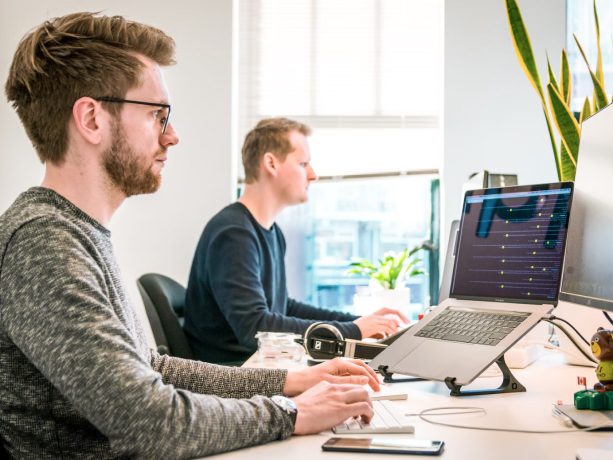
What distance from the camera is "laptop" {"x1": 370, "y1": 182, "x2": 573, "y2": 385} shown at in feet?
4.57

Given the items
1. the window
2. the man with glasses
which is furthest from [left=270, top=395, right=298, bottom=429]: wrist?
the window

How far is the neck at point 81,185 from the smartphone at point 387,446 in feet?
1.76

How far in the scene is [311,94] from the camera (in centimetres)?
368

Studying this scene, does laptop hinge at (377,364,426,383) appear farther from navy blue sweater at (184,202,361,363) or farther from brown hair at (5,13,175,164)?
brown hair at (5,13,175,164)

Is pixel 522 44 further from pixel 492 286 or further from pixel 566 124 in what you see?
pixel 492 286

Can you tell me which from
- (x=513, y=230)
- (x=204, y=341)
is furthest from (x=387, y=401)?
(x=204, y=341)

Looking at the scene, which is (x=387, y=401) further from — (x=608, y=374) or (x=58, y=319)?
(x=58, y=319)

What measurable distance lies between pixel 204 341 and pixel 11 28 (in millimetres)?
2076

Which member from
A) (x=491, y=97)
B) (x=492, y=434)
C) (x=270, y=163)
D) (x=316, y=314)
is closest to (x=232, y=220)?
(x=270, y=163)

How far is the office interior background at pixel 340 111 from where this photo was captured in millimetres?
3521

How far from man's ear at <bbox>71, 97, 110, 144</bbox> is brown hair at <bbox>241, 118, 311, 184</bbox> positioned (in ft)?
5.25

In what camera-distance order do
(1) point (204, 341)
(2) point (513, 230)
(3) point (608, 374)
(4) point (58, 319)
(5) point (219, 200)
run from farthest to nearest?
(5) point (219, 200) → (1) point (204, 341) → (2) point (513, 230) → (3) point (608, 374) → (4) point (58, 319)

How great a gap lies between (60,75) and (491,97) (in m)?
2.74

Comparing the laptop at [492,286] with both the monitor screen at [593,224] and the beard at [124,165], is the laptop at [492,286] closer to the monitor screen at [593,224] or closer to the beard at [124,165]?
the monitor screen at [593,224]
